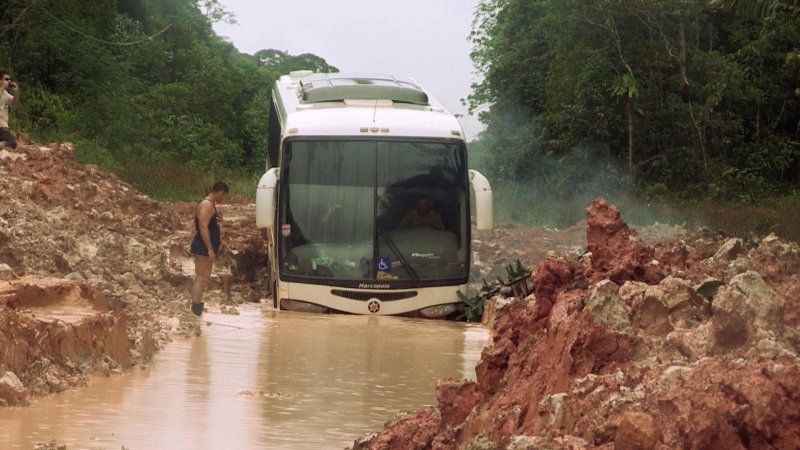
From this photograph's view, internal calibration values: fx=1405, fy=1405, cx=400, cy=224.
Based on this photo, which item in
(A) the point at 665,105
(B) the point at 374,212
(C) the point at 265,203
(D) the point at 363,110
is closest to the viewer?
(C) the point at 265,203

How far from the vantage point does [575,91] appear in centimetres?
4003

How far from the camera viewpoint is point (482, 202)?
19531mm

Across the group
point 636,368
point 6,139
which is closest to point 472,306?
point 6,139

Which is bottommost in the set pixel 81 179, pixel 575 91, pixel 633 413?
pixel 633 413

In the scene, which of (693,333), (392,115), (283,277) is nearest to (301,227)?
(283,277)

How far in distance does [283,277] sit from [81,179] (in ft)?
24.3

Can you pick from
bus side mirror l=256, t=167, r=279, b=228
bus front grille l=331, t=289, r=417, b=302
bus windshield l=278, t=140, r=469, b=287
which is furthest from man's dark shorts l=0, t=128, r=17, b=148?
bus front grille l=331, t=289, r=417, b=302

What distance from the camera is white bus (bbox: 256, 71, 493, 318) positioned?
19.2 metres

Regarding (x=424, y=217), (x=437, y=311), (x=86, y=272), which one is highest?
(x=424, y=217)

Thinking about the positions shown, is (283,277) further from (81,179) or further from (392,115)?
(81,179)

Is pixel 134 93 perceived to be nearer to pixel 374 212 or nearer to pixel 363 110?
pixel 363 110

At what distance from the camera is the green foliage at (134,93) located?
37.8 m

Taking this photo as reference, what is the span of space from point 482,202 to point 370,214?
62.2 inches

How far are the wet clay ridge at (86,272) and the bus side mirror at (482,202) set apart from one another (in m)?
3.65
